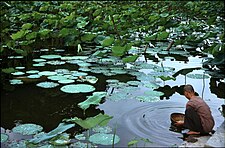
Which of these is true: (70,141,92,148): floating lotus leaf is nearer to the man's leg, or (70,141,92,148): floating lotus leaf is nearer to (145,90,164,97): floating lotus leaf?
the man's leg

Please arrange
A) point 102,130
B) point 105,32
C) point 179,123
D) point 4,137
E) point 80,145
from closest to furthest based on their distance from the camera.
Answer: point 80,145
point 4,137
point 102,130
point 179,123
point 105,32

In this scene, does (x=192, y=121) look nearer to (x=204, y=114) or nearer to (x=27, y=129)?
(x=204, y=114)

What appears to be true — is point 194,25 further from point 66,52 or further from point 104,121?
point 104,121

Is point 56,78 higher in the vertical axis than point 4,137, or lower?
higher

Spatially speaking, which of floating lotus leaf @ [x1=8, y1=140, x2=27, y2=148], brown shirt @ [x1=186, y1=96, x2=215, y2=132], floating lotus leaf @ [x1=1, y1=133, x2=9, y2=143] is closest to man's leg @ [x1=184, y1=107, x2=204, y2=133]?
brown shirt @ [x1=186, y1=96, x2=215, y2=132]

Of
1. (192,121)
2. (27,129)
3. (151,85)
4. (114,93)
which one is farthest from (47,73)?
(192,121)

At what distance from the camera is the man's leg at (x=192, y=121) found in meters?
2.97

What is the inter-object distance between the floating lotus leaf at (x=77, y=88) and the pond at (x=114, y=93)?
0.04ft

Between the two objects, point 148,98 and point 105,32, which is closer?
point 148,98

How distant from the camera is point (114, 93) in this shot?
4074 mm

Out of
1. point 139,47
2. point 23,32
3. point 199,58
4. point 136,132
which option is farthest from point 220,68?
Result: point 23,32

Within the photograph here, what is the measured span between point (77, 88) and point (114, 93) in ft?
1.44

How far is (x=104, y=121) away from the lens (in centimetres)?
239

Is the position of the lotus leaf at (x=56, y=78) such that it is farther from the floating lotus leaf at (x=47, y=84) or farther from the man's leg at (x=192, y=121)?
the man's leg at (x=192, y=121)
